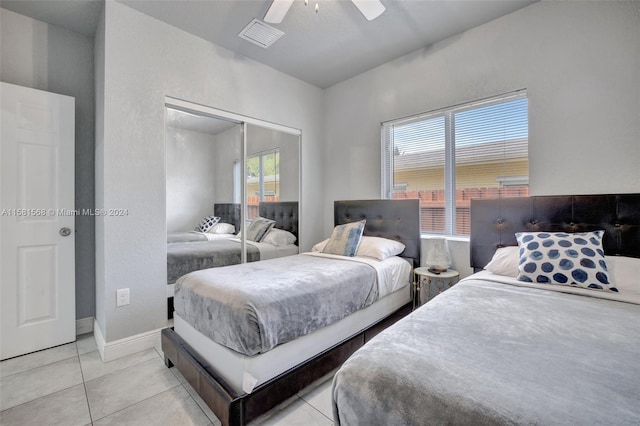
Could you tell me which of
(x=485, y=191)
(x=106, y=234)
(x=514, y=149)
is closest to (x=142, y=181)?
(x=106, y=234)

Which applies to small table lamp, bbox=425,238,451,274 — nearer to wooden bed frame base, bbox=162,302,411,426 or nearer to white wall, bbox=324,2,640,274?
white wall, bbox=324,2,640,274

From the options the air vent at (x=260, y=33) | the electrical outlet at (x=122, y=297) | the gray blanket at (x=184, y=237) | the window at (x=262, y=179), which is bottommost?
the electrical outlet at (x=122, y=297)

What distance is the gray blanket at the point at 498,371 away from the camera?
2.32 ft

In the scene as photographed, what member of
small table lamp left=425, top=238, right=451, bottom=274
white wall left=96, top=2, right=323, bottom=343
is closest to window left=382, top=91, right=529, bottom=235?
small table lamp left=425, top=238, right=451, bottom=274

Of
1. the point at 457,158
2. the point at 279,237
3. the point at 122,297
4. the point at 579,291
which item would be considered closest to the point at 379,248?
the point at 457,158

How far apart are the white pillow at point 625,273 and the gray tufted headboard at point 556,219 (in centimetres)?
21

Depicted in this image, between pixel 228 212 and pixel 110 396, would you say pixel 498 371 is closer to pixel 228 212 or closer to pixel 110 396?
pixel 110 396

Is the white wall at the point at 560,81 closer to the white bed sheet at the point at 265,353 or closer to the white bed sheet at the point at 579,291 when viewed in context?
the white bed sheet at the point at 579,291

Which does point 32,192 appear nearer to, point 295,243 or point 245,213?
point 245,213

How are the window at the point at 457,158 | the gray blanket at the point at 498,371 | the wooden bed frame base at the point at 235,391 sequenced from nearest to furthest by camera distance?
the gray blanket at the point at 498,371 < the wooden bed frame base at the point at 235,391 < the window at the point at 457,158

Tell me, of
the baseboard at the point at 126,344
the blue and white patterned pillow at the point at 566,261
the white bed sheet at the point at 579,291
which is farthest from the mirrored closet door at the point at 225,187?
the blue and white patterned pillow at the point at 566,261

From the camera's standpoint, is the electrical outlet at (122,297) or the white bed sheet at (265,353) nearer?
the white bed sheet at (265,353)

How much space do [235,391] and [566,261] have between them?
2078mm

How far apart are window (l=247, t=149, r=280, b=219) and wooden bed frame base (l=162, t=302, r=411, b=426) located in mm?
1579
